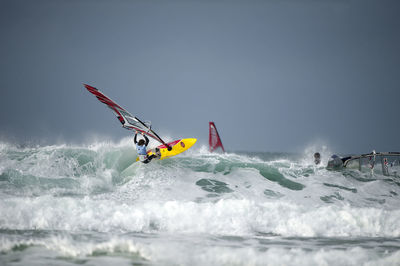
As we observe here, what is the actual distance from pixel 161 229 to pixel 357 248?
4005 mm

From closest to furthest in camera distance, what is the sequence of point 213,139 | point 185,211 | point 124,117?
A: 1. point 185,211
2. point 124,117
3. point 213,139

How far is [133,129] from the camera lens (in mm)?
12469

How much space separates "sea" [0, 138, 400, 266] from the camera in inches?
204

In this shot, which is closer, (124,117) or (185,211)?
(185,211)

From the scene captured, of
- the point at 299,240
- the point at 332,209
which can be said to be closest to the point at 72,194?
the point at 299,240

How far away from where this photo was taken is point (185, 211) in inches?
308

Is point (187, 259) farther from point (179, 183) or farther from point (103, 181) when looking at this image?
point (103, 181)

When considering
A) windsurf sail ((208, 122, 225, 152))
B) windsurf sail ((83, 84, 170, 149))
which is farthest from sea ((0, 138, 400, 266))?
windsurf sail ((208, 122, 225, 152))

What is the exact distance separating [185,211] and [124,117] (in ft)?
19.2

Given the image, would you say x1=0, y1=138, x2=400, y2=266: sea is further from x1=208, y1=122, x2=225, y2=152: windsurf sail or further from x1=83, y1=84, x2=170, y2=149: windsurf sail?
x1=208, y1=122, x2=225, y2=152: windsurf sail

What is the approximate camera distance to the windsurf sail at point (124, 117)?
39.3 ft

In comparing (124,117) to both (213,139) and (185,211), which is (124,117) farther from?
(213,139)

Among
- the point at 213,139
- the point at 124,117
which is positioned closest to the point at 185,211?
the point at 124,117

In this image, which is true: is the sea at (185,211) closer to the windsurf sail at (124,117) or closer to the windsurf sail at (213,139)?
the windsurf sail at (124,117)
